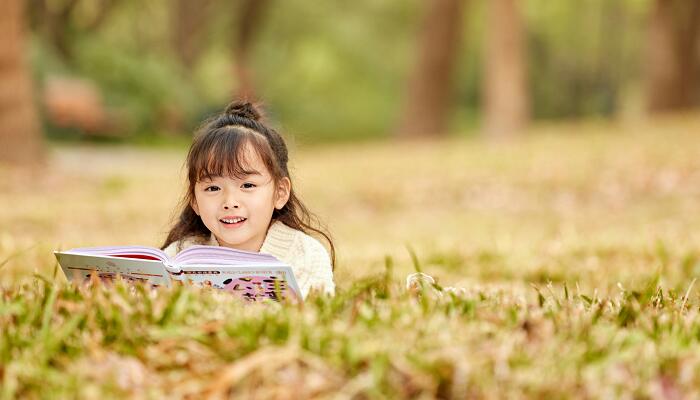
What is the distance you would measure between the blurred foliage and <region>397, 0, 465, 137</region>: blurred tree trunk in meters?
7.07

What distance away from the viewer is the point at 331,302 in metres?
2.47

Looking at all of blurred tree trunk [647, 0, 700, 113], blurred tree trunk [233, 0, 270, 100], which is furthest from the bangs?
blurred tree trunk [233, 0, 270, 100]

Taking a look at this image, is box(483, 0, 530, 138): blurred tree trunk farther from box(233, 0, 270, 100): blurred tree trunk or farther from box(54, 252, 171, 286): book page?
box(54, 252, 171, 286): book page

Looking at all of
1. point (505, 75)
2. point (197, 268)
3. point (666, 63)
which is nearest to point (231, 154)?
point (197, 268)

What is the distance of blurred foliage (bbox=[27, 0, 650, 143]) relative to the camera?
25812mm

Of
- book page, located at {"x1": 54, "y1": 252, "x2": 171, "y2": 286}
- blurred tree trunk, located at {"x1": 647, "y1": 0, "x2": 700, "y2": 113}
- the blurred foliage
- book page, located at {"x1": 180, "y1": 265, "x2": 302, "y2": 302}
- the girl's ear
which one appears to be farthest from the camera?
the blurred foliage

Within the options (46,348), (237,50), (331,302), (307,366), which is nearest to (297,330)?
(307,366)

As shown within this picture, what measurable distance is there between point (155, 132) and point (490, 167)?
14.0 meters

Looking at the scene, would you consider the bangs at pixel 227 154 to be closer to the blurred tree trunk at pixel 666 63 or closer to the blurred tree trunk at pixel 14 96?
the blurred tree trunk at pixel 14 96

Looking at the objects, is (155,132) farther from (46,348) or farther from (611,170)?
(46,348)

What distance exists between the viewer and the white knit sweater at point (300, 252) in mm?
3207

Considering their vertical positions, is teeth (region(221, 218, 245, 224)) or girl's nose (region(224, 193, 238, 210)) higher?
girl's nose (region(224, 193, 238, 210))

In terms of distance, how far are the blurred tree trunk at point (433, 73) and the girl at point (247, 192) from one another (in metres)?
17.7

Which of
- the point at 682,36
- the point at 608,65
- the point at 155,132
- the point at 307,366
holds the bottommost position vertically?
the point at 307,366
